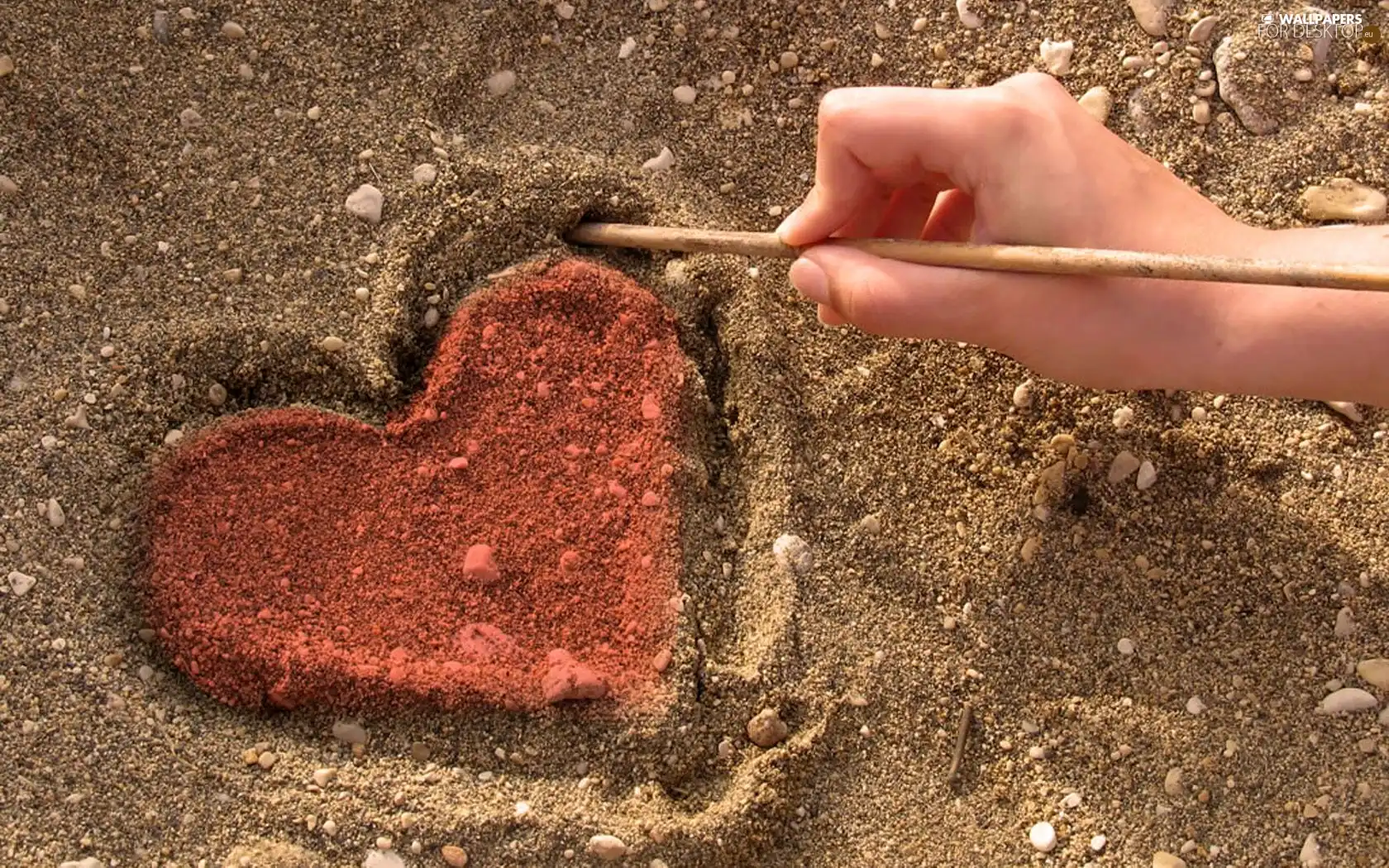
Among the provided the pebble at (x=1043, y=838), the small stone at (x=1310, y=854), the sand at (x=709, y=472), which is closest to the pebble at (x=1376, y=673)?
the sand at (x=709, y=472)

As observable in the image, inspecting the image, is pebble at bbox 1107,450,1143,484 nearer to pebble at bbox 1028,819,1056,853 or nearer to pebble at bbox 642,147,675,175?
pebble at bbox 1028,819,1056,853

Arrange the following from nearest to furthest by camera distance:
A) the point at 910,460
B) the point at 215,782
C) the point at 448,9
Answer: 1. the point at 215,782
2. the point at 910,460
3. the point at 448,9

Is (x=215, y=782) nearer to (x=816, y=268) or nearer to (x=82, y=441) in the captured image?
(x=82, y=441)

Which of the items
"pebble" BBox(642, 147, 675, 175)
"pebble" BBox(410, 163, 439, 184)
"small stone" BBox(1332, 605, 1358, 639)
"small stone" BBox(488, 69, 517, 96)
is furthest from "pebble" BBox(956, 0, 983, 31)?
"small stone" BBox(1332, 605, 1358, 639)

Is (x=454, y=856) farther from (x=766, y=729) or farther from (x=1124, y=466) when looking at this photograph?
(x=1124, y=466)

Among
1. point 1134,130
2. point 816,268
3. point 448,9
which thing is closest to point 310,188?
point 448,9

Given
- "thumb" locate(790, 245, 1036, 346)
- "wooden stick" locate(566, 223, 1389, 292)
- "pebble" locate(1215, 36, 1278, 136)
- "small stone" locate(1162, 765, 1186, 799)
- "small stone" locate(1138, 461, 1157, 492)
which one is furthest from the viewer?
"pebble" locate(1215, 36, 1278, 136)

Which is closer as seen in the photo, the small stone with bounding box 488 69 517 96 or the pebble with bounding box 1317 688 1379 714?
the pebble with bounding box 1317 688 1379 714
